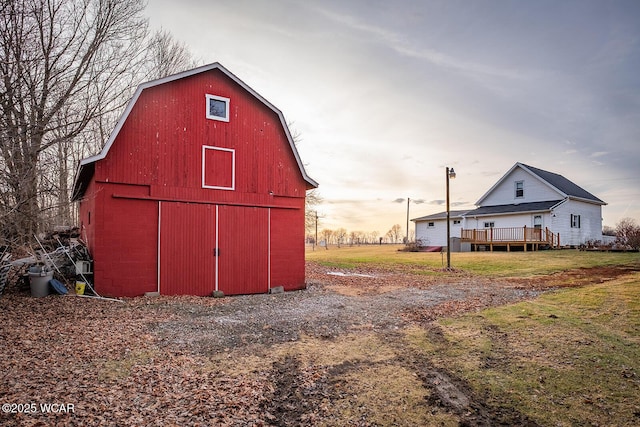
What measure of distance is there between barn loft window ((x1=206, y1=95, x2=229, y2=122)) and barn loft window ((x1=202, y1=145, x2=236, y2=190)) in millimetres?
1116

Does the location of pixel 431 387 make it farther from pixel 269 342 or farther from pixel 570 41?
pixel 570 41

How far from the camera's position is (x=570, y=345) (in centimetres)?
631

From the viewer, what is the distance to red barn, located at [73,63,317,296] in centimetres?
1074

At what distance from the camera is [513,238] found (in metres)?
30.1

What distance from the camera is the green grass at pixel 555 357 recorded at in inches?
170

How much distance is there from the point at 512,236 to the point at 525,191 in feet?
17.8

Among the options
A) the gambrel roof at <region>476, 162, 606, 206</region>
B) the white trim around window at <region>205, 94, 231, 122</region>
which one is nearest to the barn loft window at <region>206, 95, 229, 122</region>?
the white trim around window at <region>205, 94, 231, 122</region>

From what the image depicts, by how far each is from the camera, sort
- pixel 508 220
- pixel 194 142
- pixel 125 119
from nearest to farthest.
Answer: pixel 125 119 < pixel 194 142 < pixel 508 220

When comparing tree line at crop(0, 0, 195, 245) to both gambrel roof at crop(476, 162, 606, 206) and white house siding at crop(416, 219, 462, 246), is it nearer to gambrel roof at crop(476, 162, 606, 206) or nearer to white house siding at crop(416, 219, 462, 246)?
white house siding at crop(416, 219, 462, 246)

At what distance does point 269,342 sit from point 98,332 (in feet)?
11.3

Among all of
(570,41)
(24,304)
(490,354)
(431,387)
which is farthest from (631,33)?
(24,304)

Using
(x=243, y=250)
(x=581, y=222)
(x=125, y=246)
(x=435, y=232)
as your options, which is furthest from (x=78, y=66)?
(x=581, y=222)

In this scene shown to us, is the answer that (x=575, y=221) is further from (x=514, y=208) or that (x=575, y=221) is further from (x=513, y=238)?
(x=513, y=238)

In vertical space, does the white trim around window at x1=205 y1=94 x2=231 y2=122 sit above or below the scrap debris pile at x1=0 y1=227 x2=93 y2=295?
above
